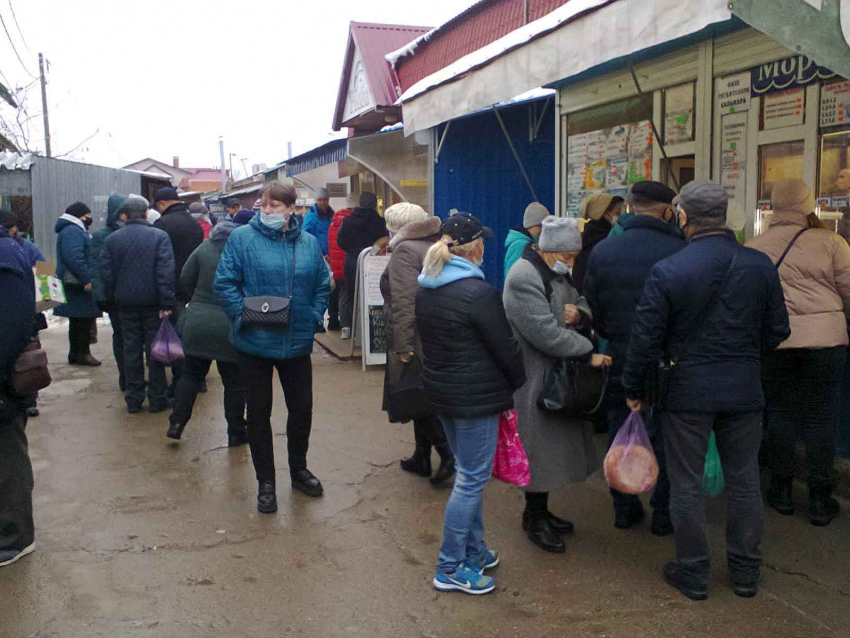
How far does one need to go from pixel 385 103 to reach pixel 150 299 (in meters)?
7.71

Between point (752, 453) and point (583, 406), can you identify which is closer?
point (752, 453)

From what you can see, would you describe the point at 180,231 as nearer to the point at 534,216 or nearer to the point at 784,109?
the point at 534,216

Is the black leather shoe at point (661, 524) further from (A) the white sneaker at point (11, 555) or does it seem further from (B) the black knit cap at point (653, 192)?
(A) the white sneaker at point (11, 555)

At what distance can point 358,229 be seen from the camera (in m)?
10.1

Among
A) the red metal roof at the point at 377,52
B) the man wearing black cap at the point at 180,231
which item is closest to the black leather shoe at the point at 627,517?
the man wearing black cap at the point at 180,231

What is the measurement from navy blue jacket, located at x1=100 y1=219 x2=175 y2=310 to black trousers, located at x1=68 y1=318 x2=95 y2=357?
2792 millimetres

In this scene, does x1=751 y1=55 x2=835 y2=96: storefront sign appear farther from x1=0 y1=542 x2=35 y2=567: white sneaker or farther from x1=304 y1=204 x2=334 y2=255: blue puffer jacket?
x1=304 y1=204 x2=334 y2=255: blue puffer jacket

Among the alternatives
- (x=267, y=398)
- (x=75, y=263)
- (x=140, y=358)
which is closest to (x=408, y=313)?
(x=267, y=398)

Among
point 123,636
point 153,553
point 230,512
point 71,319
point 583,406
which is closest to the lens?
point 123,636

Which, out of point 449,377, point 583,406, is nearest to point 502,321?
point 449,377

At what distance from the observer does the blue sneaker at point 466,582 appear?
3.89 meters

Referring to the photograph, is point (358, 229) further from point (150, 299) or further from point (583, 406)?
point (583, 406)

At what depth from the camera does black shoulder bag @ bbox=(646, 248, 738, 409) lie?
3621mm

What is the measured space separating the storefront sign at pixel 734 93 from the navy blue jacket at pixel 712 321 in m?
2.44
